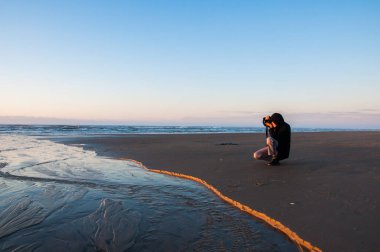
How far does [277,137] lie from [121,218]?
5.00 metres

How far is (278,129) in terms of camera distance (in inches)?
325

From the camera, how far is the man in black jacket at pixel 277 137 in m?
8.21

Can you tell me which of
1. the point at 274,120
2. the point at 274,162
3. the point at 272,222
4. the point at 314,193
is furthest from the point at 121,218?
the point at 274,120

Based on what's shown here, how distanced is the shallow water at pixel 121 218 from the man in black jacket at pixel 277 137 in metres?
2.50

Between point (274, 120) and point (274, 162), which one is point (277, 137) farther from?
point (274, 162)

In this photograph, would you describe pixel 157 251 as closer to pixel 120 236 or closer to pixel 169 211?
pixel 120 236

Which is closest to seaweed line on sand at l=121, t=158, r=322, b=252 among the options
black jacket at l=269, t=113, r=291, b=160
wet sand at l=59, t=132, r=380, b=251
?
wet sand at l=59, t=132, r=380, b=251

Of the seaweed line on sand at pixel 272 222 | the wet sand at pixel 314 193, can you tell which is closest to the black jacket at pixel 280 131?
the wet sand at pixel 314 193

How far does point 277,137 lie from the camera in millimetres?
8227

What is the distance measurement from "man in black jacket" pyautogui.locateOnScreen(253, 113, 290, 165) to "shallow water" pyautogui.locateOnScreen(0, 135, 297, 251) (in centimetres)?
250

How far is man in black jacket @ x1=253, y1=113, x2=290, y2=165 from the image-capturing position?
8211 millimetres

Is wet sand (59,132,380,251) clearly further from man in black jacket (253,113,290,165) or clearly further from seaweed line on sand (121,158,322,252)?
man in black jacket (253,113,290,165)

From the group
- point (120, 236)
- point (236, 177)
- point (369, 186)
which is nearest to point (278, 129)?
point (236, 177)

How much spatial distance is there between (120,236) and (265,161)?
6050 mm
